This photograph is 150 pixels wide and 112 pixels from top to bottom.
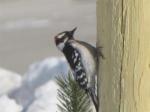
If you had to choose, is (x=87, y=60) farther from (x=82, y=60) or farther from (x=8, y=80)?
(x=8, y=80)

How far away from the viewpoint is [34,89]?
134 inches

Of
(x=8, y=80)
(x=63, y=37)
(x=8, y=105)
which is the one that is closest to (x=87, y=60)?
(x=63, y=37)

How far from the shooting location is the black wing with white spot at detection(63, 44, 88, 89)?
1795mm

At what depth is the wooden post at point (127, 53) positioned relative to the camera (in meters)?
1.57

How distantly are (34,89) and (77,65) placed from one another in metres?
1.59

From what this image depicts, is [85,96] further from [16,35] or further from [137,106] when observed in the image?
[16,35]

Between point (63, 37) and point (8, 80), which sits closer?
point (63, 37)

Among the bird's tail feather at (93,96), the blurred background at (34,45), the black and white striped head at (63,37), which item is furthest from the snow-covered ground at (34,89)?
the bird's tail feather at (93,96)

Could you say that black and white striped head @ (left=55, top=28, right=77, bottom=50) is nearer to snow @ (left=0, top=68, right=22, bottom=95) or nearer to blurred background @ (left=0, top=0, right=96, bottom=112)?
blurred background @ (left=0, top=0, right=96, bottom=112)

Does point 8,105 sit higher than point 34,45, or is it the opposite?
point 8,105

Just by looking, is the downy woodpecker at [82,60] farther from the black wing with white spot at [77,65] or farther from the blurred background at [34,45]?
the blurred background at [34,45]

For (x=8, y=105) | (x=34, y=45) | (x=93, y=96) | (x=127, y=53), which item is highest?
(x=127, y=53)

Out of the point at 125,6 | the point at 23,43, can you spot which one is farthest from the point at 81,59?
the point at 23,43

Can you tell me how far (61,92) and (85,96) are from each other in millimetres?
76
